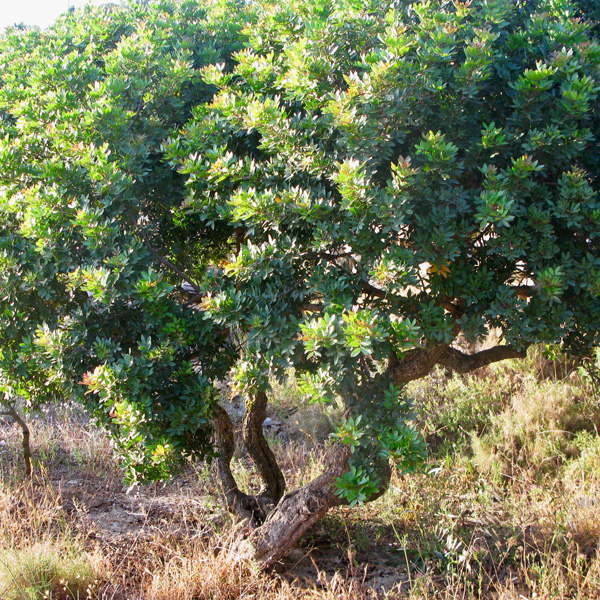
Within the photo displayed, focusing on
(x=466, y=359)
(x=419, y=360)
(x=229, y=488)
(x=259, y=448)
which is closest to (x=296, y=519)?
(x=229, y=488)

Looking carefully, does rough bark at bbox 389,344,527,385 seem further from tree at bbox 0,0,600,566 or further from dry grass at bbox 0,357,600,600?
dry grass at bbox 0,357,600,600

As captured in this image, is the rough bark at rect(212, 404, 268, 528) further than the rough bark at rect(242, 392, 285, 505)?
No

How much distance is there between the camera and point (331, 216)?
292 cm

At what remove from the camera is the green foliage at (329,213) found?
275 centimetres

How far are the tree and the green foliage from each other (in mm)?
14

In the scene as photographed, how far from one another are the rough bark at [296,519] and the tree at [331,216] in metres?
0.01

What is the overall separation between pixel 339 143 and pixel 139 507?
3.43 meters

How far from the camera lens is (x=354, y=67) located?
327 centimetres

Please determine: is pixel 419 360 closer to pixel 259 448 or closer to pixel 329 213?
pixel 329 213

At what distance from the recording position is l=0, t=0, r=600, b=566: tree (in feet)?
9.04

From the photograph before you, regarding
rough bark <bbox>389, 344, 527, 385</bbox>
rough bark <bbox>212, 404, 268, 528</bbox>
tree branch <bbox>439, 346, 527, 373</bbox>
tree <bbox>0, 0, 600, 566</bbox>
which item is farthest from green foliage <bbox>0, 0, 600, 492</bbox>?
tree branch <bbox>439, 346, 527, 373</bbox>

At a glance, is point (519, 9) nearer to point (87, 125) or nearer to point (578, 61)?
point (578, 61)

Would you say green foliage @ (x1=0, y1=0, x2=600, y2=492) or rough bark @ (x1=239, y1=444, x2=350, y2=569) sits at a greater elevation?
green foliage @ (x1=0, y1=0, x2=600, y2=492)

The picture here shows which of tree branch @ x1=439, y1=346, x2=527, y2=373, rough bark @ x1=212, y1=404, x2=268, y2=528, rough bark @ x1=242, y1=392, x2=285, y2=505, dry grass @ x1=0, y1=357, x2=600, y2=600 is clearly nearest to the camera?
dry grass @ x1=0, y1=357, x2=600, y2=600
